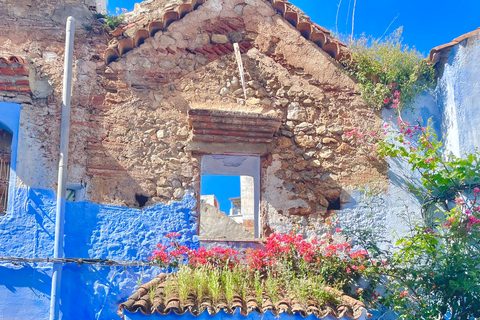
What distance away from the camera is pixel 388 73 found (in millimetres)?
7211

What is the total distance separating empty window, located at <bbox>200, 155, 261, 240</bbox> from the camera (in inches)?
300

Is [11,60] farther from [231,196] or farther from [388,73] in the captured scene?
[231,196]

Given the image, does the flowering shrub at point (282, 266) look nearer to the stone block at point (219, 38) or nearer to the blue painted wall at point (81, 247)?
the blue painted wall at point (81, 247)

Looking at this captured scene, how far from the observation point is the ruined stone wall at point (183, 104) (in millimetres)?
6559

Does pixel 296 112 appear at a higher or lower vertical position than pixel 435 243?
higher

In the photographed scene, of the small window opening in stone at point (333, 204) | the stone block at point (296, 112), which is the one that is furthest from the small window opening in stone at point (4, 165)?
the small window opening in stone at point (333, 204)

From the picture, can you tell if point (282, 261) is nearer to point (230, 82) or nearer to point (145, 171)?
point (145, 171)

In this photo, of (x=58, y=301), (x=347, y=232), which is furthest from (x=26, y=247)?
(x=347, y=232)

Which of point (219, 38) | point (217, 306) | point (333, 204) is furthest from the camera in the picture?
point (219, 38)

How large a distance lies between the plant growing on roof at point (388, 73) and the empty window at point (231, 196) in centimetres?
180

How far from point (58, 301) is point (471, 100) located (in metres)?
5.69

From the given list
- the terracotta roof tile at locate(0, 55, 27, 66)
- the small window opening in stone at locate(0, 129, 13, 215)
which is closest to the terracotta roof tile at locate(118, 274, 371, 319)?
the small window opening in stone at locate(0, 129, 13, 215)

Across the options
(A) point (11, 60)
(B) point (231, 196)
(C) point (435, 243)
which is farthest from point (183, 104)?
(B) point (231, 196)

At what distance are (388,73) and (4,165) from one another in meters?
5.12
